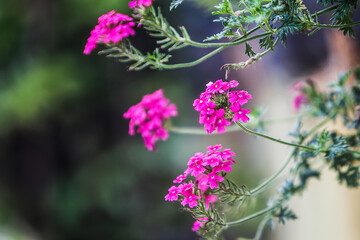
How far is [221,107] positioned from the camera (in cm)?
58

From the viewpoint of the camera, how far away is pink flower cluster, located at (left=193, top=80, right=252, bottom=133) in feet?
1.89

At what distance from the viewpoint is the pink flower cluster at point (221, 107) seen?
576 mm

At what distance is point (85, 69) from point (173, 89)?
2.03ft

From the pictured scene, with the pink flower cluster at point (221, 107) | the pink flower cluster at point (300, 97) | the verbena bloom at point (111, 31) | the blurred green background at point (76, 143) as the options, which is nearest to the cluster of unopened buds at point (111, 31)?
the verbena bloom at point (111, 31)

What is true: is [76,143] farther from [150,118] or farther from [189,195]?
[189,195]

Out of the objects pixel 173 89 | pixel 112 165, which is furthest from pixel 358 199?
pixel 112 165

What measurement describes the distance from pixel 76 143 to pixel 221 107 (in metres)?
2.40

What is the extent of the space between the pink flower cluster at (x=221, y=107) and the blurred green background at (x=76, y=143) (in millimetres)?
1952

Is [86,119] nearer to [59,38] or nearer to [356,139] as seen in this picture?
[59,38]

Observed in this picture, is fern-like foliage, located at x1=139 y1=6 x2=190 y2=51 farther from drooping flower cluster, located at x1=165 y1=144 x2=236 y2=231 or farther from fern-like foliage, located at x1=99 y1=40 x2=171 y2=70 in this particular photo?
drooping flower cluster, located at x1=165 y1=144 x2=236 y2=231

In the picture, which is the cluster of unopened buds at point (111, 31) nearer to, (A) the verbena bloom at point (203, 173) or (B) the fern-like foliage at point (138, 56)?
(B) the fern-like foliage at point (138, 56)

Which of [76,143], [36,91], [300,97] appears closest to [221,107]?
[300,97]

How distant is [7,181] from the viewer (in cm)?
285

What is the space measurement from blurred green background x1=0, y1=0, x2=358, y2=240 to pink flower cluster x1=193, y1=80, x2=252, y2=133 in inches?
76.8
